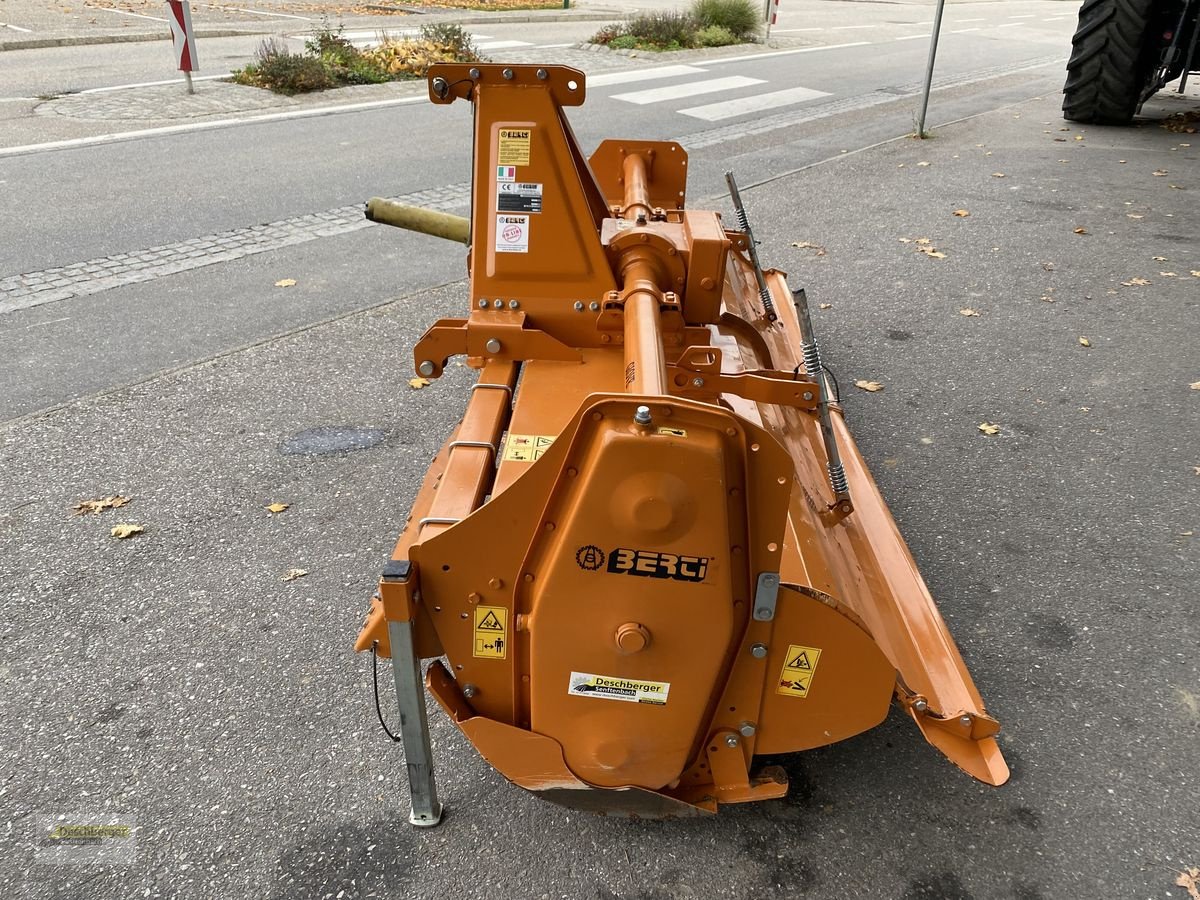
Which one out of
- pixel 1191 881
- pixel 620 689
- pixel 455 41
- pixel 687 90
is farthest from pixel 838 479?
pixel 455 41

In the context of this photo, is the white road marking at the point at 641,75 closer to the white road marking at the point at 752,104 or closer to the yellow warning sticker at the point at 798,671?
the white road marking at the point at 752,104

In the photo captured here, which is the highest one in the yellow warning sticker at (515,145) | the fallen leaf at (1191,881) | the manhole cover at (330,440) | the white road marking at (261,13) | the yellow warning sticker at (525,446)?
the white road marking at (261,13)

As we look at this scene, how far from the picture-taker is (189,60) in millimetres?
10773

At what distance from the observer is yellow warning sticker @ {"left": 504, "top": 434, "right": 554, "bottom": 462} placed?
8.80ft

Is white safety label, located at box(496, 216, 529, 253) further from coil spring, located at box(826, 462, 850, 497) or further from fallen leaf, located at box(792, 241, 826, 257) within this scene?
fallen leaf, located at box(792, 241, 826, 257)

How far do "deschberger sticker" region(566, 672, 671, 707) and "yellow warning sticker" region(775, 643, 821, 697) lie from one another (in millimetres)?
319

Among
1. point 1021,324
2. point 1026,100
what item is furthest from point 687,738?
point 1026,100

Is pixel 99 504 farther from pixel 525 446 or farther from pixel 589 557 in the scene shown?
pixel 589 557

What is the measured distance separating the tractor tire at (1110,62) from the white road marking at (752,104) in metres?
3.59

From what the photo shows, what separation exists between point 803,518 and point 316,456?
2533mm

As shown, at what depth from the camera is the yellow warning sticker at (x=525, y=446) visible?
8.80 ft

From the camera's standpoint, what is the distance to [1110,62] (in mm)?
10609

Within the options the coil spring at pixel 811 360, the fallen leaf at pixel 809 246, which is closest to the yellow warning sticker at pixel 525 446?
the coil spring at pixel 811 360

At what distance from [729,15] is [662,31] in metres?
2.24
